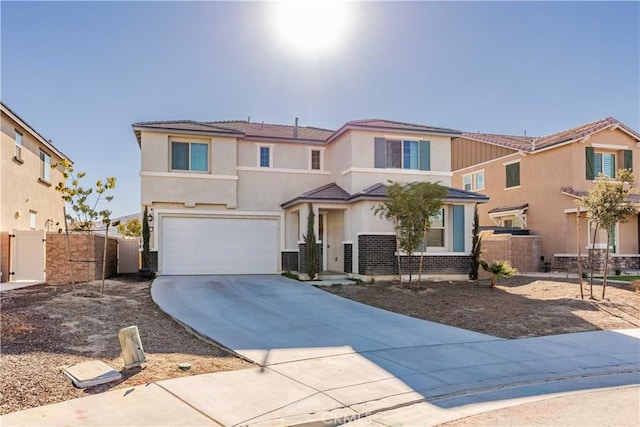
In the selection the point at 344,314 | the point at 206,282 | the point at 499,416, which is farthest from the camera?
the point at 206,282

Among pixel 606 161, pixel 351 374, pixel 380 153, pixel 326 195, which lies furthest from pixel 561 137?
pixel 351 374

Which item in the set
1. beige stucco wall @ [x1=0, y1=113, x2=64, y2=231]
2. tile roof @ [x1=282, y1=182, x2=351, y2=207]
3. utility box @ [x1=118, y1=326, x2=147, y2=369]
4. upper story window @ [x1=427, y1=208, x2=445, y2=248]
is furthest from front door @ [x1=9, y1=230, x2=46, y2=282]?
upper story window @ [x1=427, y1=208, x2=445, y2=248]

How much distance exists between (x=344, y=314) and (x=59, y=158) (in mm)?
19135

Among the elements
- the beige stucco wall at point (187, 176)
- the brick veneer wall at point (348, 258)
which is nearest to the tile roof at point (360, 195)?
the brick veneer wall at point (348, 258)

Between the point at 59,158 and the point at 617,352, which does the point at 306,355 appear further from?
the point at 59,158

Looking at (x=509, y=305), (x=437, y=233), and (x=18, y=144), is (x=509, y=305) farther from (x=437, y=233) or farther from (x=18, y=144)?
(x=18, y=144)

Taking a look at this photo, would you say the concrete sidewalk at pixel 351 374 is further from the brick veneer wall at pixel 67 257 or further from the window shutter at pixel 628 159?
the window shutter at pixel 628 159

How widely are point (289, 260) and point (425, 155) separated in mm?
7048

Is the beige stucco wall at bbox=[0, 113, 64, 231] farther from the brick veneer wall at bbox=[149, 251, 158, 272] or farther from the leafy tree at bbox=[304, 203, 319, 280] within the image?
the leafy tree at bbox=[304, 203, 319, 280]

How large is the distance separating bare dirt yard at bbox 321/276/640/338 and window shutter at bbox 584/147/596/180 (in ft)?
25.6

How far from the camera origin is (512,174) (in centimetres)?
2709

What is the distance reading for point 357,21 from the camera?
12.8 metres

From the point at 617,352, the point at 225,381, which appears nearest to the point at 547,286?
the point at 617,352

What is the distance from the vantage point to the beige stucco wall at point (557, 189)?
23125 mm
